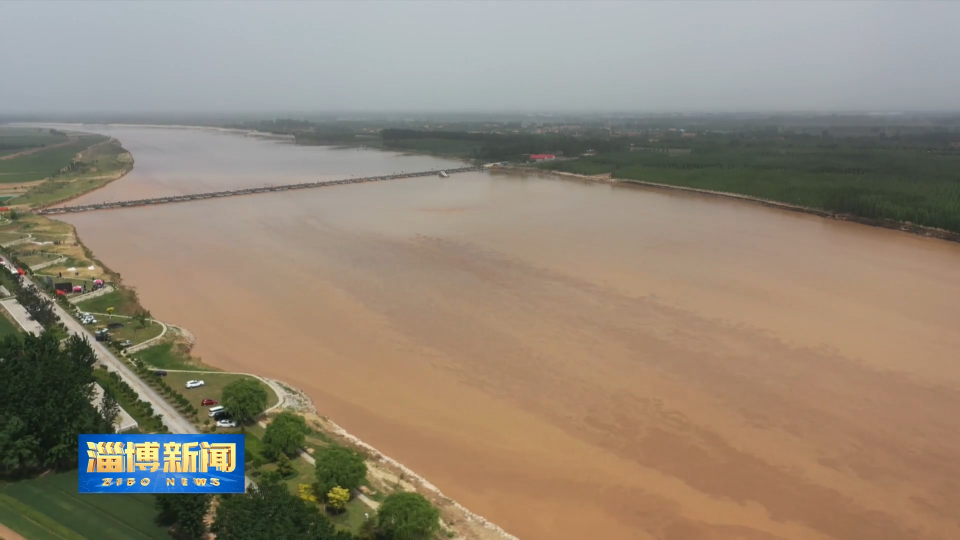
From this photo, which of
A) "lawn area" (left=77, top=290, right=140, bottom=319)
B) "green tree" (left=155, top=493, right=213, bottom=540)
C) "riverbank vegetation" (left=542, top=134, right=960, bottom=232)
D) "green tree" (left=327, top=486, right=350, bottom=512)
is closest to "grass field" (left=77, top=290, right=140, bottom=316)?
"lawn area" (left=77, top=290, right=140, bottom=319)

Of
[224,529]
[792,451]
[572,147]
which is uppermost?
[572,147]

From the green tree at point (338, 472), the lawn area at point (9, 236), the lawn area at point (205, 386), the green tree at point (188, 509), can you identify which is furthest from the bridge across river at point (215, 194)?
the green tree at point (338, 472)

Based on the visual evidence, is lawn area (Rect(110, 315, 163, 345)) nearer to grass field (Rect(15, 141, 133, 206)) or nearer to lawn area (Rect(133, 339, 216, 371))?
lawn area (Rect(133, 339, 216, 371))

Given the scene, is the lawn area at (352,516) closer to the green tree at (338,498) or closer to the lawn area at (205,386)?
the green tree at (338,498)

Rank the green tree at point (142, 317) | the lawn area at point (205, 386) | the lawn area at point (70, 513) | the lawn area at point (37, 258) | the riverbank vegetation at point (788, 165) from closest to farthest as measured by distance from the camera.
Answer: the lawn area at point (70, 513), the lawn area at point (205, 386), the green tree at point (142, 317), the lawn area at point (37, 258), the riverbank vegetation at point (788, 165)

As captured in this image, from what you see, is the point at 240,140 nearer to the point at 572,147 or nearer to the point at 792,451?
the point at 572,147

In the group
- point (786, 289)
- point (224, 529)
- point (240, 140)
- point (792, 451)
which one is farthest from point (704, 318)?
point (240, 140)
